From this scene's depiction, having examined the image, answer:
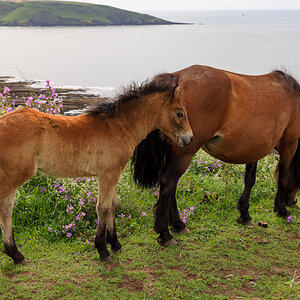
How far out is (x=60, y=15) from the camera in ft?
311

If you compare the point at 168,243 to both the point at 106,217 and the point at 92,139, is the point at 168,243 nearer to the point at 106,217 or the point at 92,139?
the point at 106,217

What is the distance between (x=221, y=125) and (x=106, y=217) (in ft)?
6.18

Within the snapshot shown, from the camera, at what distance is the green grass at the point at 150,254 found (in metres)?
4.39

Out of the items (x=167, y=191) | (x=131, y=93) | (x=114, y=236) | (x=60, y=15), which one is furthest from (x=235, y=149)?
(x=60, y=15)

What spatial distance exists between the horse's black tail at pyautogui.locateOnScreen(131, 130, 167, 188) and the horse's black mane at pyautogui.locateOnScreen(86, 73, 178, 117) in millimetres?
848

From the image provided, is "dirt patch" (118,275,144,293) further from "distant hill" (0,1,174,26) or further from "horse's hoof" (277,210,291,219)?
"distant hill" (0,1,174,26)

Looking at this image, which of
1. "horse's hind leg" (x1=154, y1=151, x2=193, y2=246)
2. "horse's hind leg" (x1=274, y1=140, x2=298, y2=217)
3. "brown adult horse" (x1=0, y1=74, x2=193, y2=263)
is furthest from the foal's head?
"horse's hind leg" (x1=274, y1=140, x2=298, y2=217)

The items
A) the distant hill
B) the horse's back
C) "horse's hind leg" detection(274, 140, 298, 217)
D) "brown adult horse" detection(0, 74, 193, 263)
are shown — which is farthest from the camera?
the distant hill

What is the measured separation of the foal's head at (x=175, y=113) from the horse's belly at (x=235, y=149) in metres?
0.90

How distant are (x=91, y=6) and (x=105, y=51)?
205ft

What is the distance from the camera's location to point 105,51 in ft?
158

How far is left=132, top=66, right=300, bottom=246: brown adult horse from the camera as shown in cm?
512

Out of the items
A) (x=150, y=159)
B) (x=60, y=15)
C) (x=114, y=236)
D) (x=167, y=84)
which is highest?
(x=60, y=15)

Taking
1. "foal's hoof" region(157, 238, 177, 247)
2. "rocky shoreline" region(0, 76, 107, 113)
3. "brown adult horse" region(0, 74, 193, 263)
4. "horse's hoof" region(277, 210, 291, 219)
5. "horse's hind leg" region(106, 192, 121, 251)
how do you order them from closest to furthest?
1. "brown adult horse" region(0, 74, 193, 263)
2. "horse's hind leg" region(106, 192, 121, 251)
3. "foal's hoof" region(157, 238, 177, 247)
4. "horse's hoof" region(277, 210, 291, 219)
5. "rocky shoreline" region(0, 76, 107, 113)
